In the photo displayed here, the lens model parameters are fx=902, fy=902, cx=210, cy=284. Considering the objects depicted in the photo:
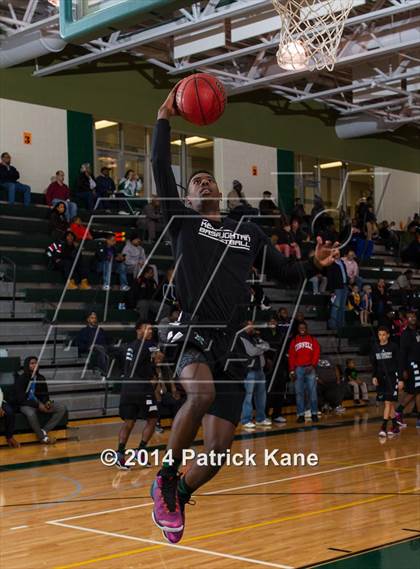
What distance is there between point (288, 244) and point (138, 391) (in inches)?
375

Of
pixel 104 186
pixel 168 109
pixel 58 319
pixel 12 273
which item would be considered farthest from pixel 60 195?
pixel 168 109

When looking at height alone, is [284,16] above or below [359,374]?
above

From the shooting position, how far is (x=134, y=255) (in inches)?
719

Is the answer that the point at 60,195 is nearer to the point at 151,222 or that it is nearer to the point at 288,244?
the point at 151,222

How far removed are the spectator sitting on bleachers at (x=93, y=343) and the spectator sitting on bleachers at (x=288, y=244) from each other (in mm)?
5392

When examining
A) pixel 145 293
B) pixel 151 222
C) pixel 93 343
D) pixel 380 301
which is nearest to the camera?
pixel 93 343

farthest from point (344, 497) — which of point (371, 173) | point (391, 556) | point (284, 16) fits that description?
point (371, 173)

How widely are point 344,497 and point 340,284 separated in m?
10.9

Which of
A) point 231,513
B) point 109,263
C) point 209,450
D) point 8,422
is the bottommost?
point 231,513

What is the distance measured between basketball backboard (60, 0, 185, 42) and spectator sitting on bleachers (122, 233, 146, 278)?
39.1 feet

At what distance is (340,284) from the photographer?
20578 millimetres

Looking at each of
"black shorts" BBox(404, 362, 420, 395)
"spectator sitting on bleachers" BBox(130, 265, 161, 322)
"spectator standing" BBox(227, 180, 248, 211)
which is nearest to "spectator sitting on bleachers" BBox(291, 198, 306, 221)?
"spectator standing" BBox(227, 180, 248, 211)

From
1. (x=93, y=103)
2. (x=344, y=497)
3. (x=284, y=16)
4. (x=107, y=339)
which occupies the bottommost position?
(x=344, y=497)

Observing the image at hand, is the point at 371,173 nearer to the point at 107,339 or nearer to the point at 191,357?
the point at 107,339
